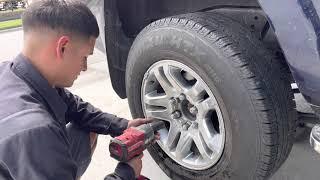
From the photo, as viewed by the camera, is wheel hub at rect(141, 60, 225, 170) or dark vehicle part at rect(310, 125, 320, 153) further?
wheel hub at rect(141, 60, 225, 170)

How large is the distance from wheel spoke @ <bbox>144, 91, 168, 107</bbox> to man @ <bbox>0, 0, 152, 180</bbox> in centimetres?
55

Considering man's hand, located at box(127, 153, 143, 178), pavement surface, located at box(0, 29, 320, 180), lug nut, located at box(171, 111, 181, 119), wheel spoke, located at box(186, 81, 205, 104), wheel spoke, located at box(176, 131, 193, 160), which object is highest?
wheel spoke, located at box(186, 81, 205, 104)

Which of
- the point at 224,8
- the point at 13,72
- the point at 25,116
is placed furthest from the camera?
the point at 224,8

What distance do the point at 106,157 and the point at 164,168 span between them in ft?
1.75

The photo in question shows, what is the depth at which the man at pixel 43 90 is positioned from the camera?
4.09 feet

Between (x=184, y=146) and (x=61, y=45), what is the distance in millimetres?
977

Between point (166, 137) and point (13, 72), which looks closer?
point (13, 72)

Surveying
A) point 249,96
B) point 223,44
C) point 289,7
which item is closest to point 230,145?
point 249,96

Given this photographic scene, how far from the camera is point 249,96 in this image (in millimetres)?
1785

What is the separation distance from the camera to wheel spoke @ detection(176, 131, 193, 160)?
7.09 feet

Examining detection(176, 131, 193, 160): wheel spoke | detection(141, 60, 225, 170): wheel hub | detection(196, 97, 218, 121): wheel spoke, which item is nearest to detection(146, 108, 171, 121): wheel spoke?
detection(141, 60, 225, 170): wheel hub

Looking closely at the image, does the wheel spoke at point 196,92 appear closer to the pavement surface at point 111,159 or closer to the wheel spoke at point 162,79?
the wheel spoke at point 162,79

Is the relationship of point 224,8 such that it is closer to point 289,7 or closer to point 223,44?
point 223,44

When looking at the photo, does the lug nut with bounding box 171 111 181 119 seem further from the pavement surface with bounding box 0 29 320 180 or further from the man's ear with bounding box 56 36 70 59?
the man's ear with bounding box 56 36 70 59
